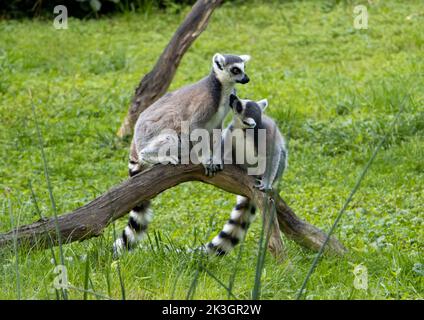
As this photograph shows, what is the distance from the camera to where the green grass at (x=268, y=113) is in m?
4.25

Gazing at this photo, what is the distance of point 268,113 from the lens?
8117mm

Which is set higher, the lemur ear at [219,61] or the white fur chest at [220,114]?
the lemur ear at [219,61]

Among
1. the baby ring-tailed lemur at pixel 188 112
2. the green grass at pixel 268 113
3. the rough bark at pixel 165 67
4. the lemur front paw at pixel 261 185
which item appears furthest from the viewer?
the rough bark at pixel 165 67

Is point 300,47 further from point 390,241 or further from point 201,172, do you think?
point 201,172

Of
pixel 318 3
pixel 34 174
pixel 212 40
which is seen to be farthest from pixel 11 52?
pixel 318 3

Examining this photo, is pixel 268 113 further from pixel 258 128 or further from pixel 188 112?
pixel 188 112

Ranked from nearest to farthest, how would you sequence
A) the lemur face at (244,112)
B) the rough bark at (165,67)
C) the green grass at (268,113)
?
the green grass at (268,113) → the lemur face at (244,112) → the rough bark at (165,67)

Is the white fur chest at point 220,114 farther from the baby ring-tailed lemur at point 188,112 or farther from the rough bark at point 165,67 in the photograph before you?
the rough bark at point 165,67

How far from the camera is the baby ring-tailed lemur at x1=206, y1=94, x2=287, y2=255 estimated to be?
15.8ft

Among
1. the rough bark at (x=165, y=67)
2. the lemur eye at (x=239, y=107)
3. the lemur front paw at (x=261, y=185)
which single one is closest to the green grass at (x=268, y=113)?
the lemur front paw at (x=261, y=185)

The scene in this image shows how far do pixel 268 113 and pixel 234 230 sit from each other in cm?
340

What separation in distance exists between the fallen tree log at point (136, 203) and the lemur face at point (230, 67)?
58cm

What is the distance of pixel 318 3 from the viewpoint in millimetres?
12375
